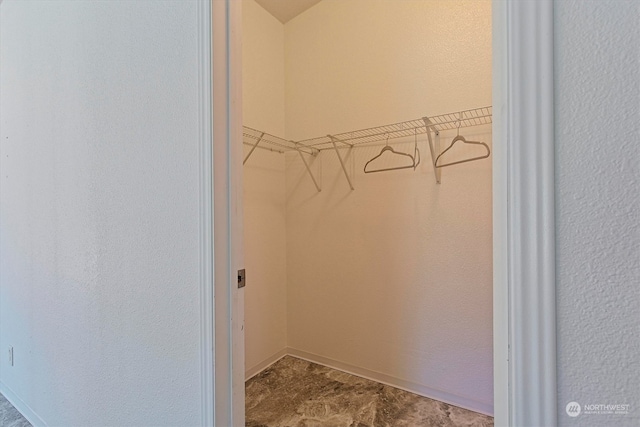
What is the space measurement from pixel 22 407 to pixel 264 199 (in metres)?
1.92

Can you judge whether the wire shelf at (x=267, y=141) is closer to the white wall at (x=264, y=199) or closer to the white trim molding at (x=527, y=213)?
the white wall at (x=264, y=199)

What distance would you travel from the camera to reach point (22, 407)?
1.66 m

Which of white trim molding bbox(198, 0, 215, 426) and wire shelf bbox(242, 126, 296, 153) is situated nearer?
white trim molding bbox(198, 0, 215, 426)

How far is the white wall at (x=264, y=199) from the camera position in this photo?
2.15 meters

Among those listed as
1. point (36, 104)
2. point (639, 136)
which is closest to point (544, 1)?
point (639, 136)

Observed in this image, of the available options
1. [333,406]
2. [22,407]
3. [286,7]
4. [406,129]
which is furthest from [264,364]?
[286,7]

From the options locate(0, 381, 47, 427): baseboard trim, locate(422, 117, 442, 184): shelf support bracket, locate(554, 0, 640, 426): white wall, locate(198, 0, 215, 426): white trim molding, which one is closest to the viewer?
locate(554, 0, 640, 426): white wall

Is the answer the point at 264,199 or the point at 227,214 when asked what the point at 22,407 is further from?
the point at 227,214

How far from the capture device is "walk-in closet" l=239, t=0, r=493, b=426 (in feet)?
5.68

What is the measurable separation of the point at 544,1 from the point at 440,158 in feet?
4.63

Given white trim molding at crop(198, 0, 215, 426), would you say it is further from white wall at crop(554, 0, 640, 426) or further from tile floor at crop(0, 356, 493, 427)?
tile floor at crop(0, 356, 493, 427)

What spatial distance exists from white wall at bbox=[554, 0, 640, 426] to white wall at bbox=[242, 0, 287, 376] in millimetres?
1920

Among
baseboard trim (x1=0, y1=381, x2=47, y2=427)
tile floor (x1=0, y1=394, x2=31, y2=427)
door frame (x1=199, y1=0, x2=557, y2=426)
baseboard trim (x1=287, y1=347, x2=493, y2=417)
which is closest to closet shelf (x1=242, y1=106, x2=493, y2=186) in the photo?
door frame (x1=199, y1=0, x2=557, y2=426)

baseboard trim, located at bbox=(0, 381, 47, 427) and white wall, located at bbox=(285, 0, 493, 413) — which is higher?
white wall, located at bbox=(285, 0, 493, 413)
